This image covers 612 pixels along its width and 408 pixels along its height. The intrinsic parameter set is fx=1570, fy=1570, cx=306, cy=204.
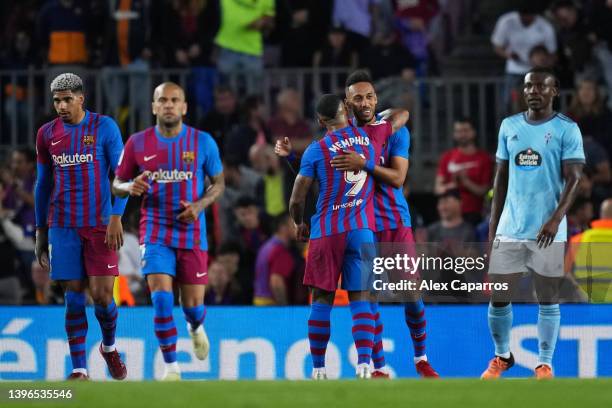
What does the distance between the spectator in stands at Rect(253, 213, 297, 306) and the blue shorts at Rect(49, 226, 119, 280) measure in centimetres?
369

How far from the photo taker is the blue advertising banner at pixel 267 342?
43.9 ft

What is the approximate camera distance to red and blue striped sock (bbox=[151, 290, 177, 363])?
11555 millimetres

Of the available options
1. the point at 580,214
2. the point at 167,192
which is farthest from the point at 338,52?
the point at 167,192

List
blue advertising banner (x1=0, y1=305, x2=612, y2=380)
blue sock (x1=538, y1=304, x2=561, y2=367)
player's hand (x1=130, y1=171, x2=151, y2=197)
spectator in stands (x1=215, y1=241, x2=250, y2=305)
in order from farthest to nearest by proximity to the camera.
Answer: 1. spectator in stands (x1=215, y1=241, x2=250, y2=305)
2. blue advertising banner (x1=0, y1=305, x2=612, y2=380)
3. blue sock (x1=538, y1=304, x2=561, y2=367)
4. player's hand (x1=130, y1=171, x2=151, y2=197)

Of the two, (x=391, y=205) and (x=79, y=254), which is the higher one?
(x=391, y=205)

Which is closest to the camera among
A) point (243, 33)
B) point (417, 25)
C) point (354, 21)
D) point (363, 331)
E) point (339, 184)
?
point (363, 331)

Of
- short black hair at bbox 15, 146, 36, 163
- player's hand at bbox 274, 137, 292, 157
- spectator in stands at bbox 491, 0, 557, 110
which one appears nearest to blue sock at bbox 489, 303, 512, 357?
player's hand at bbox 274, 137, 292, 157

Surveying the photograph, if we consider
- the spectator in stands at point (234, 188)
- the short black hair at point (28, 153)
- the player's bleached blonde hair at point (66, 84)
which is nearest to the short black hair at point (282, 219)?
the spectator in stands at point (234, 188)

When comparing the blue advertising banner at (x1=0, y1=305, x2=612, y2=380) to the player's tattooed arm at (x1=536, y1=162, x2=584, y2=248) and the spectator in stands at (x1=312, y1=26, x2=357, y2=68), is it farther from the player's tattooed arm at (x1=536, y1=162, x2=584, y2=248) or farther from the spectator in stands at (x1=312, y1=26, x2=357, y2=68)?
the spectator in stands at (x1=312, y1=26, x2=357, y2=68)

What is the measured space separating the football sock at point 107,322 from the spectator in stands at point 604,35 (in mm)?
8806

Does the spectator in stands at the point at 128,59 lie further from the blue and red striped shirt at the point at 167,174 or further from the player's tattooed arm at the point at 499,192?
the player's tattooed arm at the point at 499,192

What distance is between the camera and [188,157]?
11617 mm

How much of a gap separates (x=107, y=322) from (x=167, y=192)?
1.17m

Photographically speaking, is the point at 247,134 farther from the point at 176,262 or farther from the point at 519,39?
the point at 176,262
